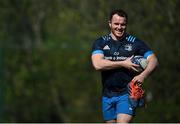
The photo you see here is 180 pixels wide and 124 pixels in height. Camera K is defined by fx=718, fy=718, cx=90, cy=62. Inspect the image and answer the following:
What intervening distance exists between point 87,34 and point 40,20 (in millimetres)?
3848

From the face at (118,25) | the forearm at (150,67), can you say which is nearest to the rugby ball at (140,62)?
the forearm at (150,67)

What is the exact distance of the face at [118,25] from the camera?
349 inches

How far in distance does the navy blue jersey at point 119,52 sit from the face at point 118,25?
0.12m

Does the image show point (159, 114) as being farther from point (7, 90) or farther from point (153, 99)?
point (7, 90)

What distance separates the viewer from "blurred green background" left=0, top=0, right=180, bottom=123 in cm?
1697

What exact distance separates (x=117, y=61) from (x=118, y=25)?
0.45 meters

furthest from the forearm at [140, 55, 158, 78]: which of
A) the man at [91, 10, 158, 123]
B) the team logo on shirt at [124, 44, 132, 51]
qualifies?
the team logo on shirt at [124, 44, 132, 51]

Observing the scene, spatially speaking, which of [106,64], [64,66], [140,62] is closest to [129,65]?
[140,62]

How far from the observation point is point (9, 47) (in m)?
20.6

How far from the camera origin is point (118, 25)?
890 centimetres

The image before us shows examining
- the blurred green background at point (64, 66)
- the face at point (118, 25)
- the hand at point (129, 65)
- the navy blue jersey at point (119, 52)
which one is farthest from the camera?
the blurred green background at point (64, 66)

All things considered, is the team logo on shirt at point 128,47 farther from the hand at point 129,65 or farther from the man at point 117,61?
the hand at point 129,65

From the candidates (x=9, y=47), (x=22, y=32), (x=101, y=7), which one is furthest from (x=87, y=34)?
(x=22, y=32)

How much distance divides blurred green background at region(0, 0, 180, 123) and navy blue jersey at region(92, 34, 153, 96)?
748 centimetres
